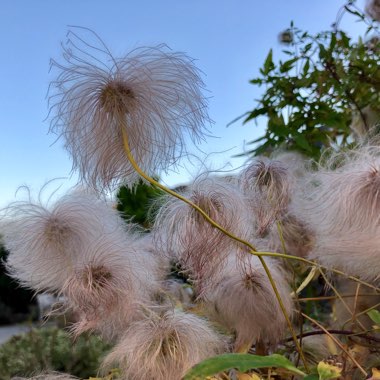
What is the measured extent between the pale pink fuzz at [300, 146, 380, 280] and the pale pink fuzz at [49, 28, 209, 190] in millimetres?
153

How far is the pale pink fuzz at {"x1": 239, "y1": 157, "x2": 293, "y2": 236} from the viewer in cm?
63

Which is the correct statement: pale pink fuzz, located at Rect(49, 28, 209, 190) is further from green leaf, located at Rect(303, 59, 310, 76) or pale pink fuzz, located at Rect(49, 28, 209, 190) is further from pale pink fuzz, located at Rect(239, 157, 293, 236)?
green leaf, located at Rect(303, 59, 310, 76)

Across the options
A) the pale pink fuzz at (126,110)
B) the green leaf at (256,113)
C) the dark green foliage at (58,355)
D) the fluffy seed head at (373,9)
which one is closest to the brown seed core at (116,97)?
the pale pink fuzz at (126,110)

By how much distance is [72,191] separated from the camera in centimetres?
67

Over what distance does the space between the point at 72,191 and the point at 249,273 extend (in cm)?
23

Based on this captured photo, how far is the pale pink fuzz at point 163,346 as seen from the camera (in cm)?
57

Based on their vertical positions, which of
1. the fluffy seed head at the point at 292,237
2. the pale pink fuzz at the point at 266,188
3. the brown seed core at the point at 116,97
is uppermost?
the brown seed core at the point at 116,97

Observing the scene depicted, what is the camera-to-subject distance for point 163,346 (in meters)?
0.58

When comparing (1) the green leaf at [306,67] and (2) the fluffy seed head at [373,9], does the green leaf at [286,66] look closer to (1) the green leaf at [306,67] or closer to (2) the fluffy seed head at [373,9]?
(1) the green leaf at [306,67]

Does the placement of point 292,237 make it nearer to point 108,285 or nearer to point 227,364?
point 108,285

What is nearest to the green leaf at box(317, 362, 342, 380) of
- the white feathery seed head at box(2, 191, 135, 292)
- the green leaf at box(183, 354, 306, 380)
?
the green leaf at box(183, 354, 306, 380)

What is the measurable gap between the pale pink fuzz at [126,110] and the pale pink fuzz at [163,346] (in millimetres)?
156

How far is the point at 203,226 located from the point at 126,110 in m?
0.13

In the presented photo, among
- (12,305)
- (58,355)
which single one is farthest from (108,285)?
(12,305)
